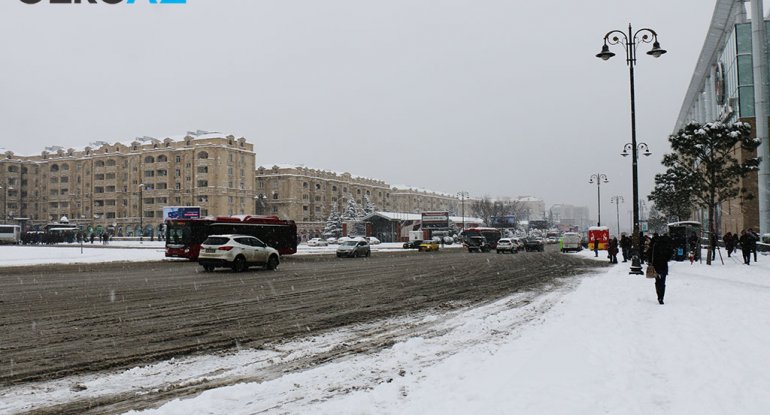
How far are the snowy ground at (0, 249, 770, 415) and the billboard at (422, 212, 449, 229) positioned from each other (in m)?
72.6

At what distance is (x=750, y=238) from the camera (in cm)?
2670

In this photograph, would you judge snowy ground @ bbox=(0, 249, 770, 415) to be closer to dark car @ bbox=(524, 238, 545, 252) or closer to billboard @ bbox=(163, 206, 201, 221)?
billboard @ bbox=(163, 206, 201, 221)

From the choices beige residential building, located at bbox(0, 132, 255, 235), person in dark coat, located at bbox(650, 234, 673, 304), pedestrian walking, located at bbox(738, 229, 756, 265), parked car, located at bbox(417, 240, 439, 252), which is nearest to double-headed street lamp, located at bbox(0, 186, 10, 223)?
beige residential building, located at bbox(0, 132, 255, 235)

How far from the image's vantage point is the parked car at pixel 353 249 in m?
42.1

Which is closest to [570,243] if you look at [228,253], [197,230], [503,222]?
[197,230]

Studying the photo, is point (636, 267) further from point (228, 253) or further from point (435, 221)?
point (435, 221)

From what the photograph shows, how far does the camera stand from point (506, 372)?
6297 millimetres

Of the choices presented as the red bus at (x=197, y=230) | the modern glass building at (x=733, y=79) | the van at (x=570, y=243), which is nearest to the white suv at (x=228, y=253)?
the red bus at (x=197, y=230)

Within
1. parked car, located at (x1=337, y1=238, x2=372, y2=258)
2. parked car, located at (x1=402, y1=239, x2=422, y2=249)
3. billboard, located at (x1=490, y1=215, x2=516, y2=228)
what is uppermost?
billboard, located at (x1=490, y1=215, x2=516, y2=228)

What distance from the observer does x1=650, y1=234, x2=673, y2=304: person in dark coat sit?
12258 millimetres

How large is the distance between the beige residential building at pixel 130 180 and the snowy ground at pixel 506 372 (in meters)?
97.9

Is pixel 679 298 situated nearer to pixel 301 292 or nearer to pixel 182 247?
pixel 301 292

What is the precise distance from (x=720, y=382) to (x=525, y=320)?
187 inches

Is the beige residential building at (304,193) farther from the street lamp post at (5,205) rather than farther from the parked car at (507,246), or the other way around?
the parked car at (507,246)
